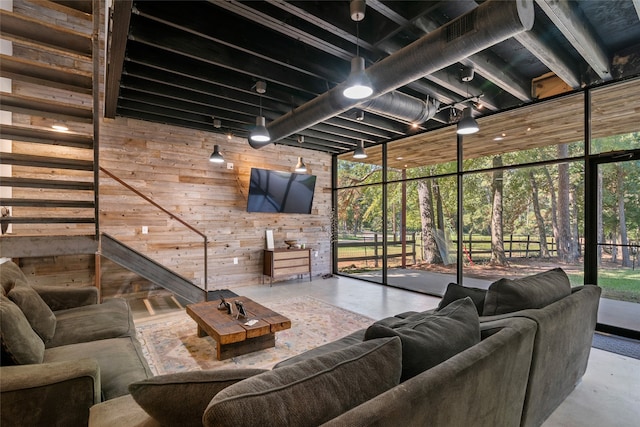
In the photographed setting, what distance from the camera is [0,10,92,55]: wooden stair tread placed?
193cm

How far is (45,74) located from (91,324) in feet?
6.45

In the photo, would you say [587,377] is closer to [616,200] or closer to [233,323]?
[616,200]

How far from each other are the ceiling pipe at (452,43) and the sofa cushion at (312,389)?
2332 millimetres

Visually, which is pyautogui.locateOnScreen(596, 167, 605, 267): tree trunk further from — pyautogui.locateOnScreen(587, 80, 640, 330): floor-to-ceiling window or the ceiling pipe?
the ceiling pipe

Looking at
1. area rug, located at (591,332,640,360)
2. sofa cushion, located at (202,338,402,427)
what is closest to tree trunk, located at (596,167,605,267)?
area rug, located at (591,332,640,360)

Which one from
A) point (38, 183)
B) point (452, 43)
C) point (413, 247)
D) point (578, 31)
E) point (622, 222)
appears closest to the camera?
point (452, 43)

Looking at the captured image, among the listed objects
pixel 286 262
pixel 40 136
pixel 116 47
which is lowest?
pixel 286 262

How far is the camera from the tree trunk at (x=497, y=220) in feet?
15.7

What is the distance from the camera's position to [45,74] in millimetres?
2338

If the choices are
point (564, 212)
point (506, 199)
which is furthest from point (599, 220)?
point (506, 199)

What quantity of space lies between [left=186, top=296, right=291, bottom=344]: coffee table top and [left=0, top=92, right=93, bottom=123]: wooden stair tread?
211 centimetres

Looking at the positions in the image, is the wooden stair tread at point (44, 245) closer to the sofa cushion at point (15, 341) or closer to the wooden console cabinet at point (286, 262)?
the sofa cushion at point (15, 341)

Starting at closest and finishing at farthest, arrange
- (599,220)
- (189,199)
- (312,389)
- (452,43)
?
(312,389)
(452,43)
(599,220)
(189,199)

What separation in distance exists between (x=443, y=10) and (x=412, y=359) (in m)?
2.96
